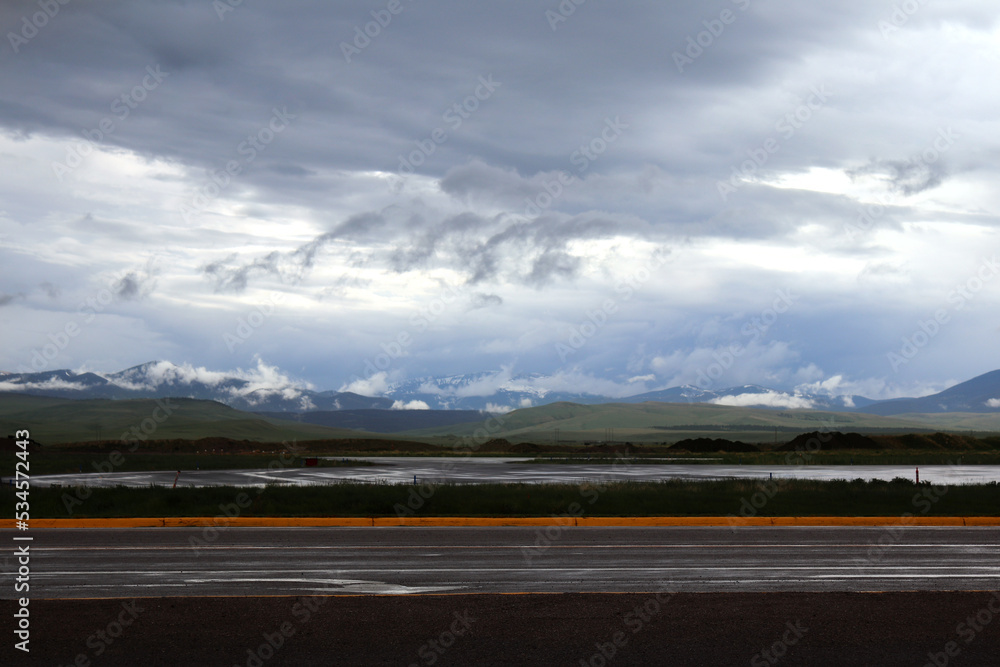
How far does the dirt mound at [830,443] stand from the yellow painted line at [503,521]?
79648 mm

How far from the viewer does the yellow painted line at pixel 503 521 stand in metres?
19.2

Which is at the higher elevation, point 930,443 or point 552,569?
point 552,569

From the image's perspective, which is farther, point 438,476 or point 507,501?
point 438,476

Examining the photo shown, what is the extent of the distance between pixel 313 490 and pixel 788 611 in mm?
18416

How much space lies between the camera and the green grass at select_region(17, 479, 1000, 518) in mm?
21250

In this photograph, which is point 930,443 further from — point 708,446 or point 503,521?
point 503,521

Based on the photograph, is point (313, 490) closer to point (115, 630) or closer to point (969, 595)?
point (115, 630)

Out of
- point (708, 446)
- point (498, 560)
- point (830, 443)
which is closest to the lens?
point (498, 560)

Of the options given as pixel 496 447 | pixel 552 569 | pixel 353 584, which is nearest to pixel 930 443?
pixel 496 447

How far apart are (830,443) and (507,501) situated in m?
88.2

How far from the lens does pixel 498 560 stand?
13727 mm

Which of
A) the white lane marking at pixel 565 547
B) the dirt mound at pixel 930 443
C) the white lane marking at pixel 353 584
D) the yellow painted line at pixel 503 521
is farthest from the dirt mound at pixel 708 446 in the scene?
the white lane marking at pixel 353 584

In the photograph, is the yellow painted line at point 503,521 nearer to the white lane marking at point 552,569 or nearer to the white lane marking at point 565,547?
the white lane marking at point 565,547

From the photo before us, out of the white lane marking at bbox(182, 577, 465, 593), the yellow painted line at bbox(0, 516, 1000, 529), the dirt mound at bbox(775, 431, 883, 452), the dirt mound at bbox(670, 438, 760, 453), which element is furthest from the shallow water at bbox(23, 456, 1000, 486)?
the dirt mound at bbox(670, 438, 760, 453)
